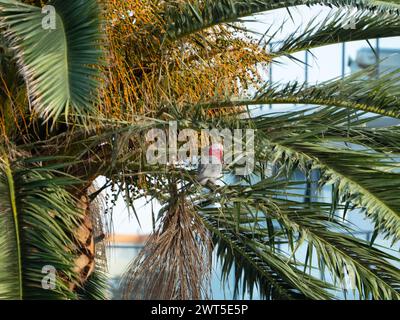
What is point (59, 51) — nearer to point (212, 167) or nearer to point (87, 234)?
point (212, 167)

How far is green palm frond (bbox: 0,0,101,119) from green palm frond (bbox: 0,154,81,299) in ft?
1.87

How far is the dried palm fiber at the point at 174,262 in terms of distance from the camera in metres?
5.88

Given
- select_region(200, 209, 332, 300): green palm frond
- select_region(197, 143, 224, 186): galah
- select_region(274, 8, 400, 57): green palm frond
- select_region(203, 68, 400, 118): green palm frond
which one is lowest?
select_region(200, 209, 332, 300): green palm frond

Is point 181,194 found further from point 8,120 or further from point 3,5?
point 3,5

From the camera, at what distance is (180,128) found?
5.39 m

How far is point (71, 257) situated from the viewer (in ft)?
17.9

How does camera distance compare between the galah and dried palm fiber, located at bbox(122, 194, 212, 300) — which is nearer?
the galah

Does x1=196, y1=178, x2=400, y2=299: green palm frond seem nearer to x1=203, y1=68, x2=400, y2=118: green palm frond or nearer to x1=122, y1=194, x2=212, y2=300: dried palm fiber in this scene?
x1=122, y1=194, x2=212, y2=300: dried palm fiber

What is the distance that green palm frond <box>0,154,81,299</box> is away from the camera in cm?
501

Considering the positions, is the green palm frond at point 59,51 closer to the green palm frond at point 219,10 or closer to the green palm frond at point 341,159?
the green palm frond at point 219,10

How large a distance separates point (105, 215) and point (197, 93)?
140cm

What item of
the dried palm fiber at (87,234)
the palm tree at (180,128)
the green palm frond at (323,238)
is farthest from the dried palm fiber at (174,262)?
the dried palm fiber at (87,234)

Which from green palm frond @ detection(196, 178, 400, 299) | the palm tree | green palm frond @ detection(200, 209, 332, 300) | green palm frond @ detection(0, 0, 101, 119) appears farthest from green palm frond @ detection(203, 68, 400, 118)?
green palm frond @ detection(200, 209, 332, 300)
